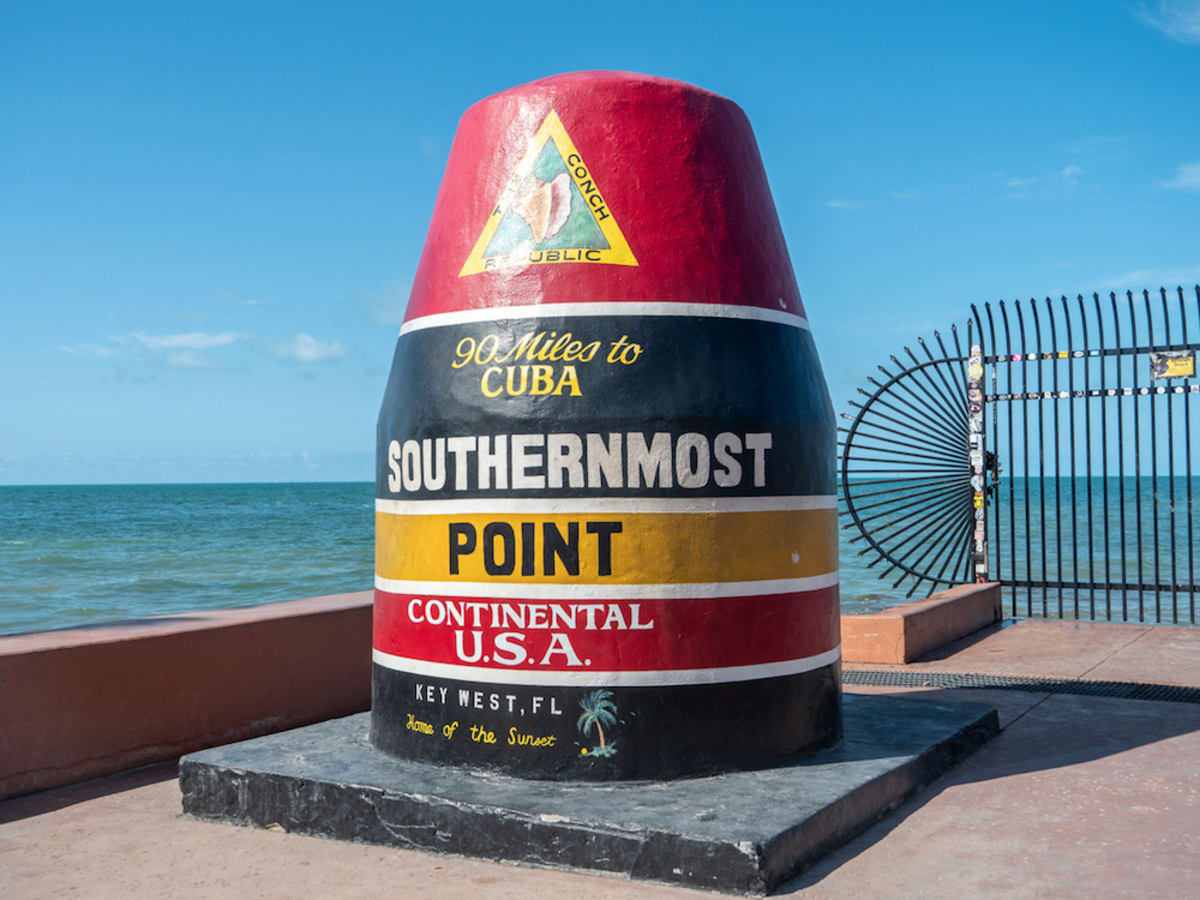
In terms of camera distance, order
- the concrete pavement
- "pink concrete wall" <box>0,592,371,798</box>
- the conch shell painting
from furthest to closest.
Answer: "pink concrete wall" <box>0,592,371,798</box>
the conch shell painting
the concrete pavement

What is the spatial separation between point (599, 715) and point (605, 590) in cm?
52

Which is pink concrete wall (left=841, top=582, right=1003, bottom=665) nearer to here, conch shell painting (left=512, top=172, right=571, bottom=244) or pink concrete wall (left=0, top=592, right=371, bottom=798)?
pink concrete wall (left=0, top=592, right=371, bottom=798)

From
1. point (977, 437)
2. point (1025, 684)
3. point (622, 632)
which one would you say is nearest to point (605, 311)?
point (622, 632)

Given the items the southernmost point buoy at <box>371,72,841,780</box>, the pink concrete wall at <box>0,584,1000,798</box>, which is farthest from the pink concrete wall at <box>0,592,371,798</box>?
the southernmost point buoy at <box>371,72,841,780</box>

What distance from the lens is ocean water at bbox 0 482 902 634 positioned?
64.2 feet

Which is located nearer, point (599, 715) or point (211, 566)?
point (599, 715)

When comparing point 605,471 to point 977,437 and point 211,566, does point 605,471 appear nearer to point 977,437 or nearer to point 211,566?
point 977,437

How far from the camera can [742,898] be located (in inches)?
149

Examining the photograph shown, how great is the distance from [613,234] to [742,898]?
2725mm

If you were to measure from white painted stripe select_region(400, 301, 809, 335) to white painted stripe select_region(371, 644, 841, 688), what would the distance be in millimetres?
1509

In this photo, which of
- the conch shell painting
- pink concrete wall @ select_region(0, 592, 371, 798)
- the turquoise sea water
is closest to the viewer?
the conch shell painting

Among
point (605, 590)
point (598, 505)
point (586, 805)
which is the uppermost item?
point (598, 505)

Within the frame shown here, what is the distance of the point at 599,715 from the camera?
463 centimetres

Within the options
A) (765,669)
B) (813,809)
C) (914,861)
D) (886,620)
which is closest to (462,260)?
(765,669)
